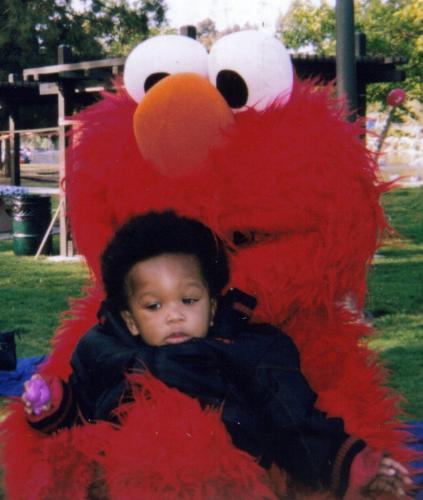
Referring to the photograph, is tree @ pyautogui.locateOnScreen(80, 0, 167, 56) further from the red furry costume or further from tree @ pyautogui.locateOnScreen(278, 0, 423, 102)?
the red furry costume

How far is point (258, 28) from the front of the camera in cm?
260

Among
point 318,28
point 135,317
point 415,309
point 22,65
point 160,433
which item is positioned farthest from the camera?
point 22,65

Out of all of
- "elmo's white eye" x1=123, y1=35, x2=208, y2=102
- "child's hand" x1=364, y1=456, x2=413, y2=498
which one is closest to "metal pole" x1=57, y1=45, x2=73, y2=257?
"elmo's white eye" x1=123, y1=35, x2=208, y2=102

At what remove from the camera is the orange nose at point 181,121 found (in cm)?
224

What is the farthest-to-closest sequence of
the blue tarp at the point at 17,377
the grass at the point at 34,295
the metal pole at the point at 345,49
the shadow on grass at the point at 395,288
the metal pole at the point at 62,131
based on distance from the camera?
the metal pole at the point at 62,131, the shadow on grass at the point at 395,288, the grass at the point at 34,295, the metal pole at the point at 345,49, the blue tarp at the point at 17,377

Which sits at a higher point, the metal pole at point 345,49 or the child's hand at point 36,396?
the metal pole at point 345,49

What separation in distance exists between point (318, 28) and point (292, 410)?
13.5m

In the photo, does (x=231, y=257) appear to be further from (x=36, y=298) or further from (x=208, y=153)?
(x=36, y=298)

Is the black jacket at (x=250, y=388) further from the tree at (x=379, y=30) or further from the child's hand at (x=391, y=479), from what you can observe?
the tree at (x=379, y=30)

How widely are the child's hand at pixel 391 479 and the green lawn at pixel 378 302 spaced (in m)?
1.99

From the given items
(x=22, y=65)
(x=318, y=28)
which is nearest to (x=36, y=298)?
(x=318, y=28)

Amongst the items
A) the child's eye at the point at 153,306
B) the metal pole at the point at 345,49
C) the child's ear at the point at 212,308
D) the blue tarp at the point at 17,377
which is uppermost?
the metal pole at the point at 345,49

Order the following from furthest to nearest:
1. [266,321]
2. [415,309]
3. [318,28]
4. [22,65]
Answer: [22,65]
[318,28]
[415,309]
[266,321]

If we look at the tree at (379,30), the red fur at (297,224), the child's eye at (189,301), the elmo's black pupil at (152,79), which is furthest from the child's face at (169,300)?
the tree at (379,30)
